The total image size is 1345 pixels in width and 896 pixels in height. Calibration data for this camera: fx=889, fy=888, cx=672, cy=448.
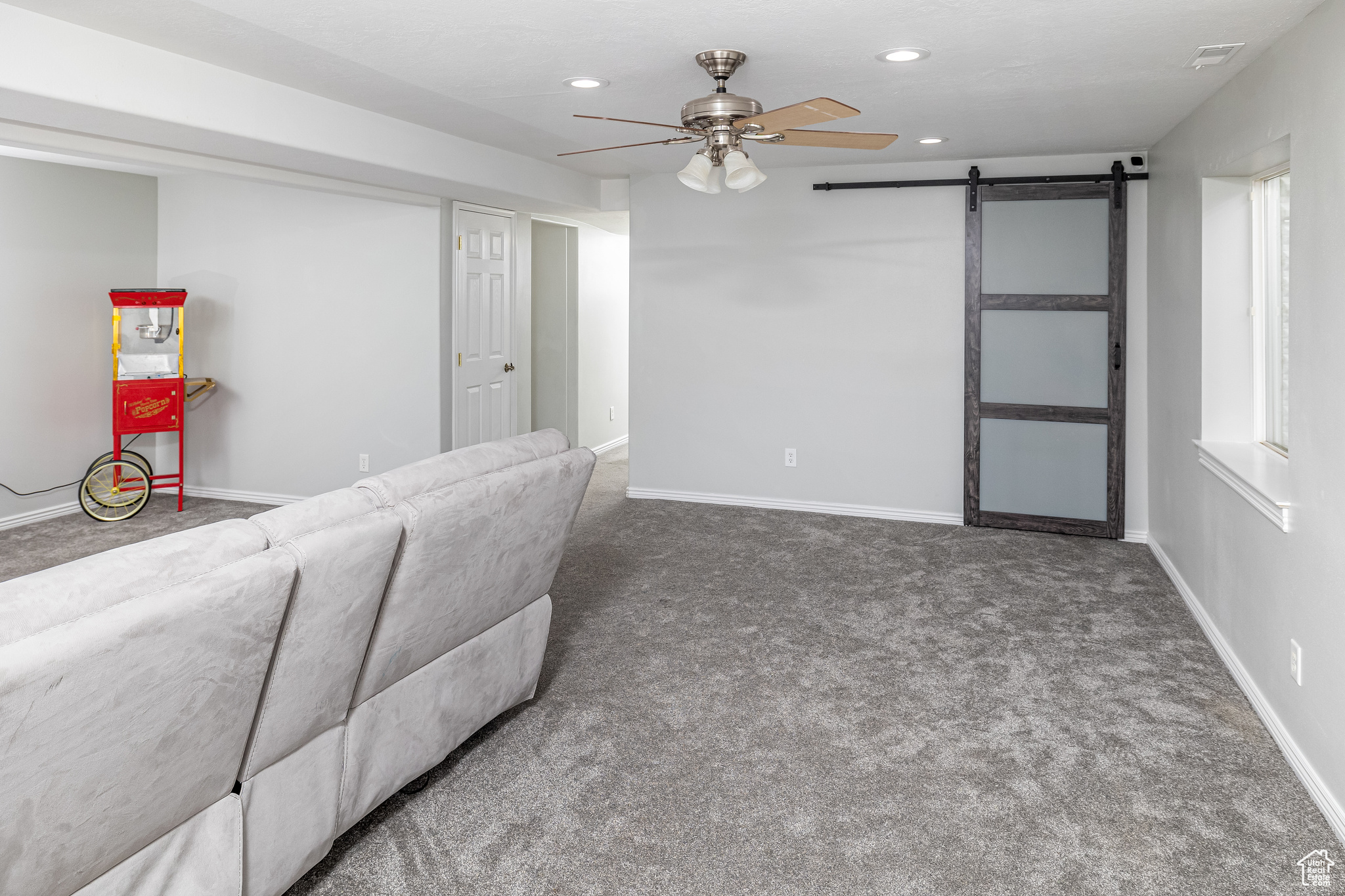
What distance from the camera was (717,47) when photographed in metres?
3.08

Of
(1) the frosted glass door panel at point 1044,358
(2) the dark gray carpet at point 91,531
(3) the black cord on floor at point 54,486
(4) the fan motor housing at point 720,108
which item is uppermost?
(4) the fan motor housing at point 720,108

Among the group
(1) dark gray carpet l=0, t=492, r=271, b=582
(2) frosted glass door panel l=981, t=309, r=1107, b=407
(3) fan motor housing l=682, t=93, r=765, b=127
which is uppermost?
(3) fan motor housing l=682, t=93, r=765, b=127

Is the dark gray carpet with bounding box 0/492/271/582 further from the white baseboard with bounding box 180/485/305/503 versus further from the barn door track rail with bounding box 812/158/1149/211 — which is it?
the barn door track rail with bounding box 812/158/1149/211

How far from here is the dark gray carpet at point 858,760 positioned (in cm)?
210

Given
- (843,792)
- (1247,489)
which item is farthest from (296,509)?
(1247,489)

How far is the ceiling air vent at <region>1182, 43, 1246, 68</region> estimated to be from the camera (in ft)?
9.92

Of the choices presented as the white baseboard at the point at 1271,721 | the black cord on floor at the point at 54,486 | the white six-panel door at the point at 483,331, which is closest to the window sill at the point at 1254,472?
the white baseboard at the point at 1271,721

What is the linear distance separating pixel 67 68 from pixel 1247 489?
4.20m

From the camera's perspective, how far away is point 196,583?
1491 millimetres

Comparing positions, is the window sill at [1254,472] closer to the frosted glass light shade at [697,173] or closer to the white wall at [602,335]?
the frosted glass light shade at [697,173]

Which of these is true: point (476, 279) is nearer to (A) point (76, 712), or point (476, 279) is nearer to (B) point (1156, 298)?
(B) point (1156, 298)

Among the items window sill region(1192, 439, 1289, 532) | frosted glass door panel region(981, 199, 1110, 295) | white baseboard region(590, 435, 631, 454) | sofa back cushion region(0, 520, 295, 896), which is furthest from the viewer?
white baseboard region(590, 435, 631, 454)

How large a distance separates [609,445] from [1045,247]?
14.5 ft

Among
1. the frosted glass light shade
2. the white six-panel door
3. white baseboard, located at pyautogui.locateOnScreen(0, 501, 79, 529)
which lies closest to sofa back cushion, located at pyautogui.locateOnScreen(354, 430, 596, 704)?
the frosted glass light shade
